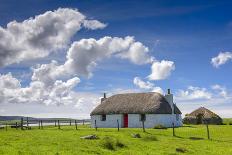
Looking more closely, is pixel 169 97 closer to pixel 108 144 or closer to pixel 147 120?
pixel 147 120

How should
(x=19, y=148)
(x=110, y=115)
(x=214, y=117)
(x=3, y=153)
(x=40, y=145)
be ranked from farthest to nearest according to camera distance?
1. (x=214, y=117)
2. (x=110, y=115)
3. (x=40, y=145)
4. (x=19, y=148)
5. (x=3, y=153)

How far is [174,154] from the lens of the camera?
2786 centimetres

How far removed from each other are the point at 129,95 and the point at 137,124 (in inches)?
331

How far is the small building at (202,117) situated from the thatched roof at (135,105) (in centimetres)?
763

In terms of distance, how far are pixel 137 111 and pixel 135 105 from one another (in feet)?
6.02

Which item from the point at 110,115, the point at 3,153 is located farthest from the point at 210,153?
the point at 110,115

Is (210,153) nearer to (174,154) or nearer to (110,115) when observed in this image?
(174,154)

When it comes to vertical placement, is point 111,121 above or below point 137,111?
below

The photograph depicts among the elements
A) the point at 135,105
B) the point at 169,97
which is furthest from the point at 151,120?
the point at 169,97

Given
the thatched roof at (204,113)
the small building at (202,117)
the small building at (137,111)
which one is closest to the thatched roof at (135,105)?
the small building at (137,111)

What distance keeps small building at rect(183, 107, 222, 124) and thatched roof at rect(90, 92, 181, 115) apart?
7.63m

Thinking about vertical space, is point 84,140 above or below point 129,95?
below

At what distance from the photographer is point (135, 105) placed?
6569cm

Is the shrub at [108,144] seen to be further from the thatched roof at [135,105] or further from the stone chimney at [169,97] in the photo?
the stone chimney at [169,97]
